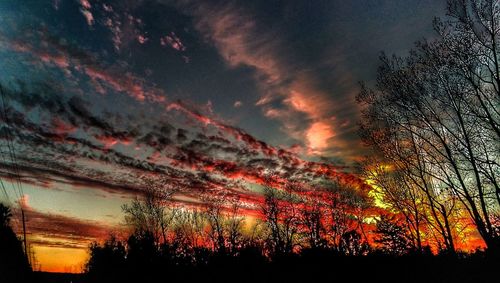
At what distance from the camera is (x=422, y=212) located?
2891 cm

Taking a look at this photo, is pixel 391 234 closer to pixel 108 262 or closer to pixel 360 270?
pixel 360 270

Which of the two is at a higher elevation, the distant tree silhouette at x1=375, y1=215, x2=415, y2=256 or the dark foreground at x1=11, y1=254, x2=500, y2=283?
the distant tree silhouette at x1=375, y1=215, x2=415, y2=256

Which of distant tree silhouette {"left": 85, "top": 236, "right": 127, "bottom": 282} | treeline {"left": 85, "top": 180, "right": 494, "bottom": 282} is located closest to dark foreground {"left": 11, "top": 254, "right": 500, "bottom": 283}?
treeline {"left": 85, "top": 180, "right": 494, "bottom": 282}

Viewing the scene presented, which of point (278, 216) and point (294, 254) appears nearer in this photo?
point (294, 254)

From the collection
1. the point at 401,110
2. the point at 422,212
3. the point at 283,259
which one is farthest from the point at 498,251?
the point at 422,212

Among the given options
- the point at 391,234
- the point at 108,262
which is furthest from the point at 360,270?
the point at 108,262

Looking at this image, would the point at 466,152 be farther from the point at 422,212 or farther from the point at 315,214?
the point at 315,214

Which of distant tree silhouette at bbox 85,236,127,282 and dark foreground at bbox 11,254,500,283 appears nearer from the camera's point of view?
dark foreground at bbox 11,254,500,283

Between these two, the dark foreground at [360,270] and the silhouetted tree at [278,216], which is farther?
the silhouetted tree at [278,216]

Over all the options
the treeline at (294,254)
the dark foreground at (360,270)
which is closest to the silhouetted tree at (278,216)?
the treeline at (294,254)

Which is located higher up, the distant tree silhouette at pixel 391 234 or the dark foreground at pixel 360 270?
the distant tree silhouette at pixel 391 234

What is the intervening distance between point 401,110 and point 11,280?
47.1 metres

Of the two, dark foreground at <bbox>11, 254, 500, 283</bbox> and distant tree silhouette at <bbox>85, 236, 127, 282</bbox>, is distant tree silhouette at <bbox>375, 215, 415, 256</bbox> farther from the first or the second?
distant tree silhouette at <bbox>85, 236, 127, 282</bbox>

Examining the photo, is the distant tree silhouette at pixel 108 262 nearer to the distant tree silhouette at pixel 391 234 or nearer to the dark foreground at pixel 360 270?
the dark foreground at pixel 360 270
